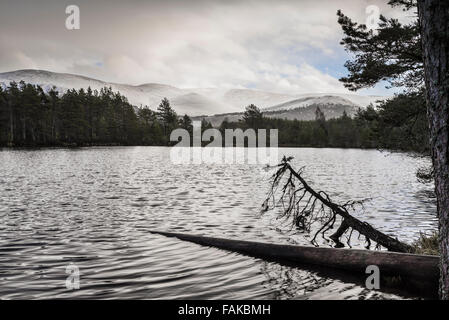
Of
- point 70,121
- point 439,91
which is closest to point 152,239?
point 439,91

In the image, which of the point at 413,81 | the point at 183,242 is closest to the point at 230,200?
the point at 183,242

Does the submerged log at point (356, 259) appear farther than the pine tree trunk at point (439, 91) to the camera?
Yes

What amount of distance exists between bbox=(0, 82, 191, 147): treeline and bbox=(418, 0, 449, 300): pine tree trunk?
11387cm

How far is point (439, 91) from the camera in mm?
5359

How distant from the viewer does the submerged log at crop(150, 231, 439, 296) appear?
7.44 meters

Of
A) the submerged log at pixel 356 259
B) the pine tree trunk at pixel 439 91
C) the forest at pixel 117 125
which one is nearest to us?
the pine tree trunk at pixel 439 91

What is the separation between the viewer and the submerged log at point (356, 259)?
744 centimetres

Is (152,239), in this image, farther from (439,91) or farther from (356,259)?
(439,91)

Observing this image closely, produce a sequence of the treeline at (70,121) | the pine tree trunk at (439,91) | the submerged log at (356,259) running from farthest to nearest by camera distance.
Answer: the treeline at (70,121) < the submerged log at (356,259) < the pine tree trunk at (439,91)

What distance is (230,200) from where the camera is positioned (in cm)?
2423

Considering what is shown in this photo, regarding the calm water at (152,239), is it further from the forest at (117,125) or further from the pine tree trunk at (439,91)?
the forest at (117,125)

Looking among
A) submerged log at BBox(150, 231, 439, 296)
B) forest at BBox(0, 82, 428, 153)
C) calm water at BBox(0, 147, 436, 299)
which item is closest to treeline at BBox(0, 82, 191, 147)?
forest at BBox(0, 82, 428, 153)

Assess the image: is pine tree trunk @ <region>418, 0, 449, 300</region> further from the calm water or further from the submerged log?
the calm water

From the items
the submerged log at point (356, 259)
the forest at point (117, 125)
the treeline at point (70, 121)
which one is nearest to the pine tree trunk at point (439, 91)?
the submerged log at point (356, 259)
